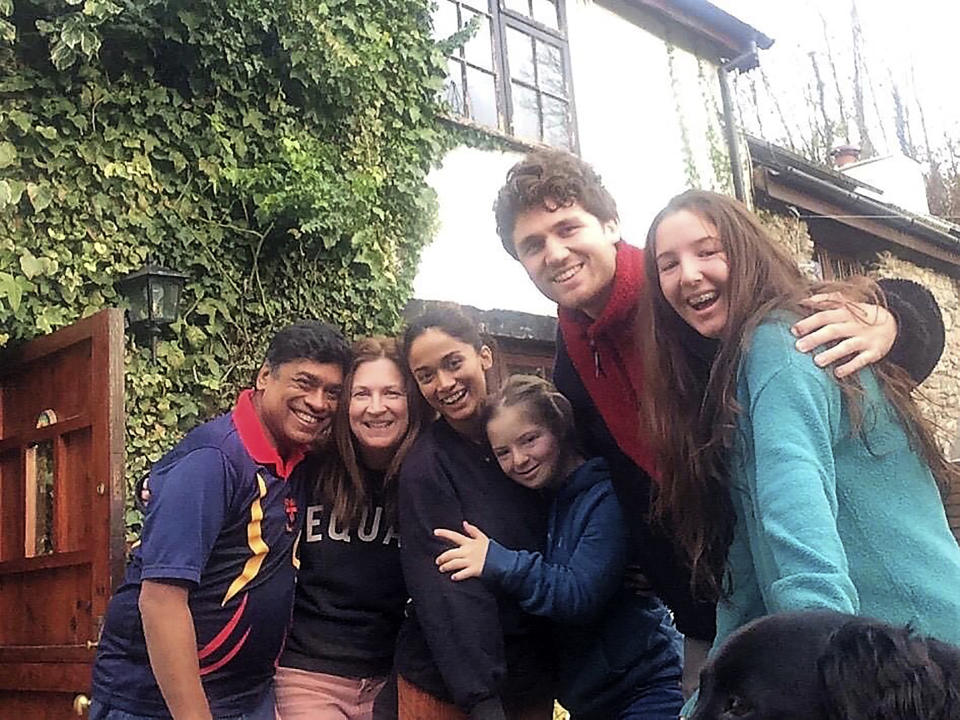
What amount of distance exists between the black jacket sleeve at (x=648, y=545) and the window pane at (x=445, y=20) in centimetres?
524

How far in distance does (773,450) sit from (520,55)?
6916 mm

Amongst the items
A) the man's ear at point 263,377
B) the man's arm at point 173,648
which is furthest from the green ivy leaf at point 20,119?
the man's arm at point 173,648

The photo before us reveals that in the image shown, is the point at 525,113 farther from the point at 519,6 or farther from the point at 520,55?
the point at 519,6

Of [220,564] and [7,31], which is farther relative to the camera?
[7,31]

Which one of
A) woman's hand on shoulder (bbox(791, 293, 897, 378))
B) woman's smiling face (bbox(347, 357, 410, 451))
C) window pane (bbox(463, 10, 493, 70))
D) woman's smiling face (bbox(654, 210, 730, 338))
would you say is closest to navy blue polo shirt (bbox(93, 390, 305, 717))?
woman's smiling face (bbox(347, 357, 410, 451))

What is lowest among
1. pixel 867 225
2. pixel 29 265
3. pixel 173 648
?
pixel 173 648

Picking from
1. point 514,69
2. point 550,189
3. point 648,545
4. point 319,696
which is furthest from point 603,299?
point 514,69

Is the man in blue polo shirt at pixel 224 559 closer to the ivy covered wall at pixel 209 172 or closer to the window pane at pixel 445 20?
the ivy covered wall at pixel 209 172

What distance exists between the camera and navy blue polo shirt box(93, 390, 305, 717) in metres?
2.43

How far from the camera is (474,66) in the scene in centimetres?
778

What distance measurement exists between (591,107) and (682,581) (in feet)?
22.0

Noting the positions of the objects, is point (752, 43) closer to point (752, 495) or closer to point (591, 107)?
point (591, 107)

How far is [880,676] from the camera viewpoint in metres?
1.53

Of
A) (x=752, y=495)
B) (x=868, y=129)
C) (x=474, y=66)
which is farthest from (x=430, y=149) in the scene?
(x=868, y=129)
